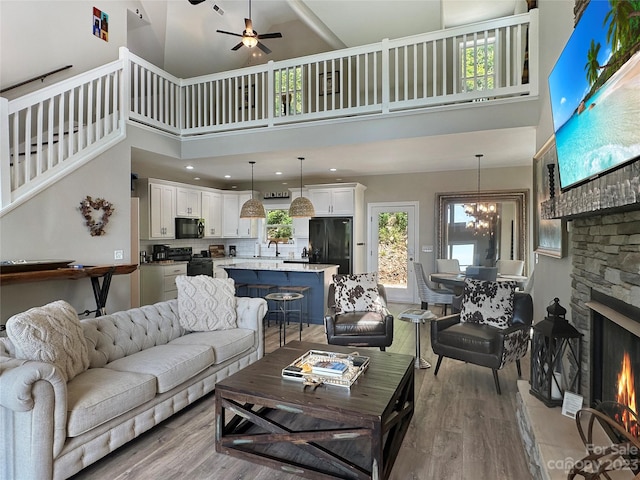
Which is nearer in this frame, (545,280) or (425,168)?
(545,280)

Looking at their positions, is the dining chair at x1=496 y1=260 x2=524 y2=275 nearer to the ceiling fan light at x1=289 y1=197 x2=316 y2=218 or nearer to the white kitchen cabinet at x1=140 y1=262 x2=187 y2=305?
the ceiling fan light at x1=289 y1=197 x2=316 y2=218

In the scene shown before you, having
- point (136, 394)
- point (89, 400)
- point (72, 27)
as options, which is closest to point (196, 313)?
point (136, 394)

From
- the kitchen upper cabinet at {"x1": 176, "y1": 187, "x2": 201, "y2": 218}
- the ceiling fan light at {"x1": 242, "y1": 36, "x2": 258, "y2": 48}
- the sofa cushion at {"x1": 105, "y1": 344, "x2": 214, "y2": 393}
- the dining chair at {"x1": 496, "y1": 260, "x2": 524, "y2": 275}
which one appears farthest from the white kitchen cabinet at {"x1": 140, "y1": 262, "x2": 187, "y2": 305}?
the dining chair at {"x1": 496, "y1": 260, "x2": 524, "y2": 275}

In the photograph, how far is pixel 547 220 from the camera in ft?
10.5

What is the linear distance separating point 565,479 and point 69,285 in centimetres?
478

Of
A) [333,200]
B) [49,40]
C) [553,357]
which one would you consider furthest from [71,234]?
[553,357]

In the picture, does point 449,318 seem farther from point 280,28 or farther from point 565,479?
point 280,28

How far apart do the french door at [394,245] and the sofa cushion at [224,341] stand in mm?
4394

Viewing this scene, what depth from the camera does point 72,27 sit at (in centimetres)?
479

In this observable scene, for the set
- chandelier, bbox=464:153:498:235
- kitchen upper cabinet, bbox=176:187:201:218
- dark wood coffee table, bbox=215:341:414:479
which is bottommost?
dark wood coffee table, bbox=215:341:414:479

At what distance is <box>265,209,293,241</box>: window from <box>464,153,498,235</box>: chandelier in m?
3.85

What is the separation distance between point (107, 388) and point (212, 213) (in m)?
5.99

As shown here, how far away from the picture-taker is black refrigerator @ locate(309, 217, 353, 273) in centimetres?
713

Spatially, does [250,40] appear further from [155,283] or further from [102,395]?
[102,395]
